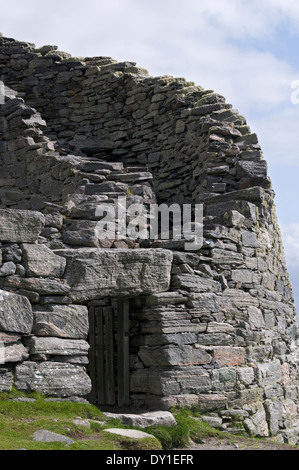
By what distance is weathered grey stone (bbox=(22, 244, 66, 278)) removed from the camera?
896 centimetres

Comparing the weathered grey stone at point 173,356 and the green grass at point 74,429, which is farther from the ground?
the weathered grey stone at point 173,356

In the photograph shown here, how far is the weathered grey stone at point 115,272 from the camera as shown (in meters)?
9.29

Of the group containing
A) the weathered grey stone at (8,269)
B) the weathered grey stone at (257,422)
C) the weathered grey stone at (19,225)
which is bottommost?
the weathered grey stone at (257,422)

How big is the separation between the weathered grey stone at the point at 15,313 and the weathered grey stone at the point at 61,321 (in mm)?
142

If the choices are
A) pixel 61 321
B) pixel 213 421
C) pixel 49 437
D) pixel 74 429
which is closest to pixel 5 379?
pixel 61 321

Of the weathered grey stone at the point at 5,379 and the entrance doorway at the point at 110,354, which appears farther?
the entrance doorway at the point at 110,354

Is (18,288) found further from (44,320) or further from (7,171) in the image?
(7,171)

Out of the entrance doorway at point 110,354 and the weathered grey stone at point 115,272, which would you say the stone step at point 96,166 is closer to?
the entrance doorway at point 110,354

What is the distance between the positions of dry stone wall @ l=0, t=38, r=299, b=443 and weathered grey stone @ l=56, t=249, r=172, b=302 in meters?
0.02

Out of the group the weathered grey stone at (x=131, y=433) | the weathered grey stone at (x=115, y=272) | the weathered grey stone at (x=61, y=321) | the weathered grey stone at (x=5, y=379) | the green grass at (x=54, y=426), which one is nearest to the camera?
the green grass at (x=54, y=426)

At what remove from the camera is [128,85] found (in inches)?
627

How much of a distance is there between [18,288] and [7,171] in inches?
239

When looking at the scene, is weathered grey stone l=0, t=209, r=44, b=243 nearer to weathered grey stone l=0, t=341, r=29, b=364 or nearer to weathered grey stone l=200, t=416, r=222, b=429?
weathered grey stone l=0, t=341, r=29, b=364

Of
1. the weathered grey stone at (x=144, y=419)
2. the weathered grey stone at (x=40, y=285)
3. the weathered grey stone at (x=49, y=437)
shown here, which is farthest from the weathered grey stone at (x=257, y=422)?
the weathered grey stone at (x=49, y=437)
